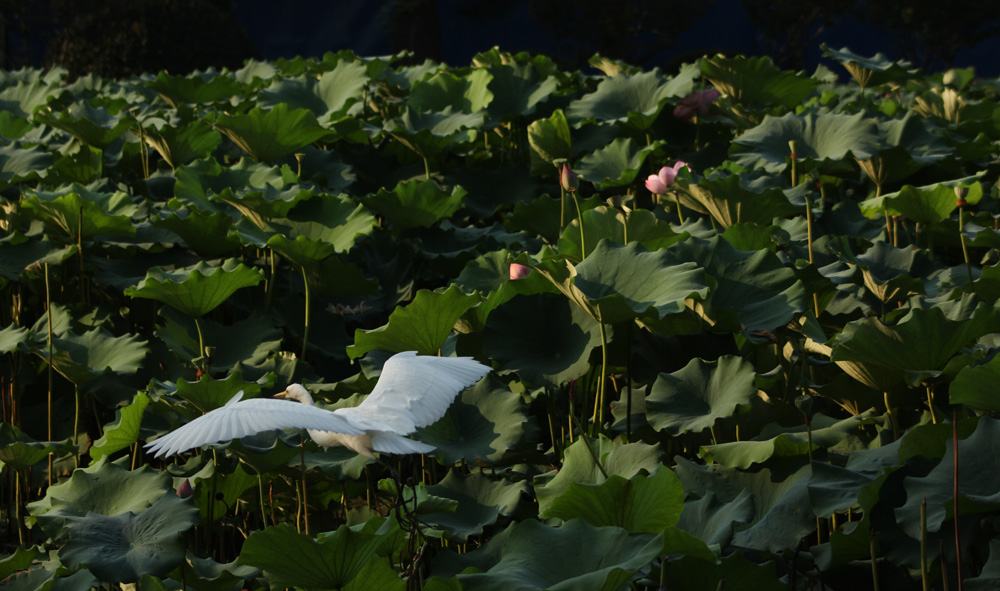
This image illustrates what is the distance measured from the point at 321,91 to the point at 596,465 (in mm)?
2315

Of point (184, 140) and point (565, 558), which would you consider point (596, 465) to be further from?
point (184, 140)

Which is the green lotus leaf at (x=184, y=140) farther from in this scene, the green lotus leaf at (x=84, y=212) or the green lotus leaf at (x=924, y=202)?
the green lotus leaf at (x=924, y=202)

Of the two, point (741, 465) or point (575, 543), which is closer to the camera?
point (575, 543)

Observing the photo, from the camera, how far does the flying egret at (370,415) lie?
115 centimetres

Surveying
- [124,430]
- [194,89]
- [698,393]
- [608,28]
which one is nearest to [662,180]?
[698,393]

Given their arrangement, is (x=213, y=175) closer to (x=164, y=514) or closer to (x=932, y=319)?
(x=164, y=514)

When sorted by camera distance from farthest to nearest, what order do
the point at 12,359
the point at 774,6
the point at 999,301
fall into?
the point at 774,6 → the point at 12,359 → the point at 999,301

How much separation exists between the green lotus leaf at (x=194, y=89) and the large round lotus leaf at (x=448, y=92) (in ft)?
2.68

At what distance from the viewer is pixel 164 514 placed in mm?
1454

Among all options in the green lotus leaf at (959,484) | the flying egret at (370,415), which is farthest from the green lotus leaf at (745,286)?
the flying egret at (370,415)

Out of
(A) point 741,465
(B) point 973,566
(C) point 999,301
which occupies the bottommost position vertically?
(B) point 973,566

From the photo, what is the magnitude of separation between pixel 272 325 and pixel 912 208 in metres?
1.50

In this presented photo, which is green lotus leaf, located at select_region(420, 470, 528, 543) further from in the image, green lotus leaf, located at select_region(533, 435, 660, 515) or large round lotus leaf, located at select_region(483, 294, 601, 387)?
large round lotus leaf, located at select_region(483, 294, 601, 387)

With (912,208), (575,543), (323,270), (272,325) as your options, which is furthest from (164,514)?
(912,208)
